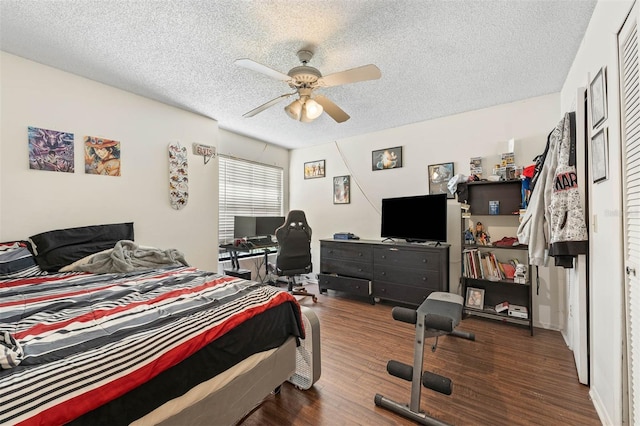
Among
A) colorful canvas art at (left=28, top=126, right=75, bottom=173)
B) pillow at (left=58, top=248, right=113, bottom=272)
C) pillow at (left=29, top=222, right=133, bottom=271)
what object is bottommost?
pillow at (left=58, top=248, right=113, bottom=272)

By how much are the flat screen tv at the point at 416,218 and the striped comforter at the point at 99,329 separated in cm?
230

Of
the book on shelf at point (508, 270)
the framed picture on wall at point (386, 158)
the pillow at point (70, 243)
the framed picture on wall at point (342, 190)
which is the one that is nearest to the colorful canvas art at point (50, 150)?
the pillow at point (70, 243)

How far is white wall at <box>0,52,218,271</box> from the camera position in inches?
89.5

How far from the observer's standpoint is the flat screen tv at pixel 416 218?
11.0 ft

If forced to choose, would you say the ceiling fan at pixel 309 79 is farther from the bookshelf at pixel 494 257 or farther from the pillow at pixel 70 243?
the pillow at pixel 70 243

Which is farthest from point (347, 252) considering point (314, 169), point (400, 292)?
point (314, 169)

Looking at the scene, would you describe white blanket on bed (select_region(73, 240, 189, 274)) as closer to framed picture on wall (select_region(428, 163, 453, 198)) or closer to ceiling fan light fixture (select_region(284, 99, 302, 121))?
ceiling fan light fixture (select_region(284, 99, 302, 121))

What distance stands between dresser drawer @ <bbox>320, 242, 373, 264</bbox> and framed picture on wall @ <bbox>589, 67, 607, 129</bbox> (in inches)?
101

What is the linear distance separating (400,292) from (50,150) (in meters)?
4.00

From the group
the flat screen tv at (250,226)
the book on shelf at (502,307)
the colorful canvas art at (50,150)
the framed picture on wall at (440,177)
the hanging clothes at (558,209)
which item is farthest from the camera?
the flat screen tv at (250,226)

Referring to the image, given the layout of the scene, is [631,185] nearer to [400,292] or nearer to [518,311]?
[518,311]

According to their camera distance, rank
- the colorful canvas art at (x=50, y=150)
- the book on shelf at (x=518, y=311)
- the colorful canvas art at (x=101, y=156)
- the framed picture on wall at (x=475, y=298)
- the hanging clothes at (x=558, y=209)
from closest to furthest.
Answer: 1. the hanging clothes at (x=558, y=209)
2. the colorful canvas art at (x=50, y=150)
3. the colorful canvas art at (x=101, y=156)
4. the book on shelf at (x=518, y=311)
5. the framed picture on wall at (x=475, y=298)

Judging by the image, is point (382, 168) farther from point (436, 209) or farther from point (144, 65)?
point (144, 65)

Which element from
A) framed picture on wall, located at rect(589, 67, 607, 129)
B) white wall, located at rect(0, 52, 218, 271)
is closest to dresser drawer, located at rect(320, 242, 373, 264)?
white wall, located at rect(0, 52, 218, 271)
